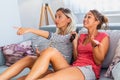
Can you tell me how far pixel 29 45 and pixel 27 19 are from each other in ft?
4.66

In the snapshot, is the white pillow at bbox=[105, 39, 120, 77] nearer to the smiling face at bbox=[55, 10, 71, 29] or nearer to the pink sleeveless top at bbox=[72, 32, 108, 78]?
the pink sleeveless top at bbox=[72, 32, 108, 78]

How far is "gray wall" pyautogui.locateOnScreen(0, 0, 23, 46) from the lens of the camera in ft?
10.8

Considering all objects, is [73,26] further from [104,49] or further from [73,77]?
[73,77]

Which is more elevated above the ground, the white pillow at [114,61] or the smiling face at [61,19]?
the smiling face at [61,19]

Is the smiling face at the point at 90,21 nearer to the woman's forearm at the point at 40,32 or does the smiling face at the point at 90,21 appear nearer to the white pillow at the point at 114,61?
the white pillow at the point at 114,61

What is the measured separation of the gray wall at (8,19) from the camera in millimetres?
3295

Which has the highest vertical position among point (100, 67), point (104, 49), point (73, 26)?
point (73, 26)

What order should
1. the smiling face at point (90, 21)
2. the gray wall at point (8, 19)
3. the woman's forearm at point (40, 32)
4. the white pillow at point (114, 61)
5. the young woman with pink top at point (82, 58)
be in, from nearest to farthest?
the young woman with pink top at point (82, 58) → the white pillow at point (114, 61) → the smiling face at point (90, 21) → the woman's forearm at point (40, 32) → the gray wall at point (8, 19)

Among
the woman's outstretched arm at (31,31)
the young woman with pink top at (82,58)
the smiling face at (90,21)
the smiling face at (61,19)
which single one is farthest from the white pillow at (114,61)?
the woman's outstretched arm at (31,31)

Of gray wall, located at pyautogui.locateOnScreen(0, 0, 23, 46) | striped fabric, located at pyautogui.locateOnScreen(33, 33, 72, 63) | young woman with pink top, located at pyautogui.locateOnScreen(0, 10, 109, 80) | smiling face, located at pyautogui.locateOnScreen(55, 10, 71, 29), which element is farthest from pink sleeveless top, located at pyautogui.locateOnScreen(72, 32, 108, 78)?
gray wall, located at pyautogui.locateOnScreen(0, 0, 23, 46)

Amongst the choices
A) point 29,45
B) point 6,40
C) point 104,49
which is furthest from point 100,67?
point 6,40

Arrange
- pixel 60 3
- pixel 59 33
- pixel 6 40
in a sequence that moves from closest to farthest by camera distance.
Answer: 1. pixel 59 33
2. pixel 6 40
3. pixel 60 3

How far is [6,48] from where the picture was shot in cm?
254

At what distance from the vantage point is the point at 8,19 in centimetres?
336
